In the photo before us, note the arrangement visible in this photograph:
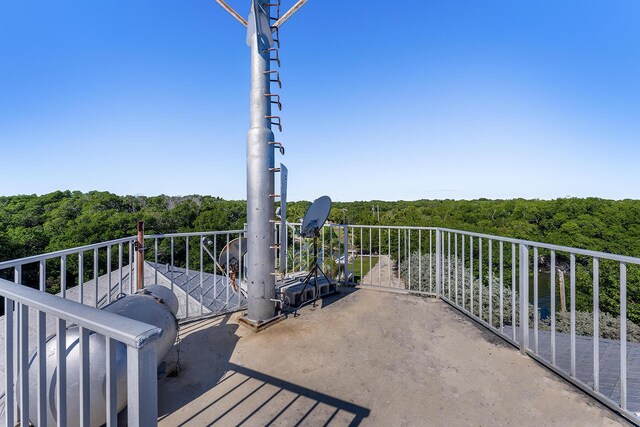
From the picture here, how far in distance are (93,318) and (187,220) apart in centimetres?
3797

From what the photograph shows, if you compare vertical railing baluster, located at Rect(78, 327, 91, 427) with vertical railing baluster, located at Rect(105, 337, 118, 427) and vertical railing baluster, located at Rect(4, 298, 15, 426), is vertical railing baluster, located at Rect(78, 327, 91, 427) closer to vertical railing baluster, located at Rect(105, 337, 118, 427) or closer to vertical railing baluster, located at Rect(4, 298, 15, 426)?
vertical railing baluster, located at Rect(105, 337, 118, 427)

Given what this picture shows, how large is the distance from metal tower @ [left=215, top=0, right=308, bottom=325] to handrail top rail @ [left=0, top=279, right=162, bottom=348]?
2.29 meters

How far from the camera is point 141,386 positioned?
75cm

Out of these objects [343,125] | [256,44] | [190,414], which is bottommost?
[190,414]

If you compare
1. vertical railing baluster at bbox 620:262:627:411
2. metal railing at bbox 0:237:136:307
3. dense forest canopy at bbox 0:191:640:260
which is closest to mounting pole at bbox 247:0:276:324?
metal railing at bbox 0:237:136:307

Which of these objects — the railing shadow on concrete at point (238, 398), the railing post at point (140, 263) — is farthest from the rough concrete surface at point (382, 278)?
the railing post at point (140, 263)

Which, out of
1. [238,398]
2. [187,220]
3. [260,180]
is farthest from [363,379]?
[187,220]

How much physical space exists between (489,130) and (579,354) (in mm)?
11710

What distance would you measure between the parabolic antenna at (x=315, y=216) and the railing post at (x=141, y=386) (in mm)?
3354

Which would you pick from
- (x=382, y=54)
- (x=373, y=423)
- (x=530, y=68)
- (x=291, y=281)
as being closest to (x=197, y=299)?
(x=291, y=281)

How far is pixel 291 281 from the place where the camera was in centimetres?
489

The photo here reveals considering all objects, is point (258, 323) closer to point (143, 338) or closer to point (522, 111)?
point (143, 338)

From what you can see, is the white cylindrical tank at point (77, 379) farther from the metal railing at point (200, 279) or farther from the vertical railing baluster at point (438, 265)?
the vertical railing baluster at point (438, 265)

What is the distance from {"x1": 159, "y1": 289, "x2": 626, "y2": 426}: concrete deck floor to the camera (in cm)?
196
